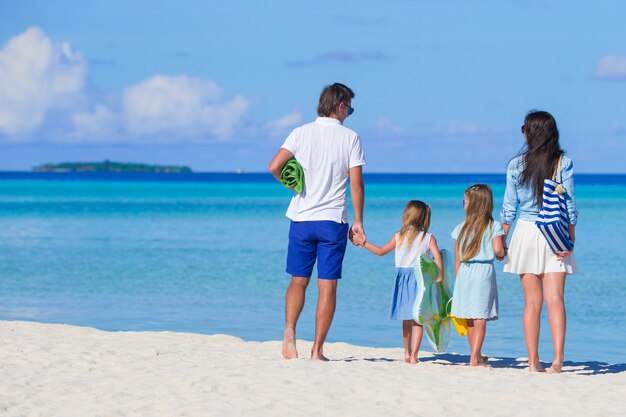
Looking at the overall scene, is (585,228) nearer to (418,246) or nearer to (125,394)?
(418,246)

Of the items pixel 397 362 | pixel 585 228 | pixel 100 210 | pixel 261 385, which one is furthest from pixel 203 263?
Result: pixel 100 210

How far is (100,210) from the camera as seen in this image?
48.9 m

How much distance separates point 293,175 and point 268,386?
5.41 feet

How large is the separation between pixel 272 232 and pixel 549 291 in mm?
24213

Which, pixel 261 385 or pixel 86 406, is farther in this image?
pixel 261 385

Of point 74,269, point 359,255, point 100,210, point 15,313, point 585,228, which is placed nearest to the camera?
point 15,313

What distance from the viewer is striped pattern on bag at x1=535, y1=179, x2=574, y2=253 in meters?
7.15

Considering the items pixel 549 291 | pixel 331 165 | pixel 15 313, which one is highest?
pixel 331 165

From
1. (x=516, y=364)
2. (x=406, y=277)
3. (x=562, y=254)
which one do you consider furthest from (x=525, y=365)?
(x=562, y=254)

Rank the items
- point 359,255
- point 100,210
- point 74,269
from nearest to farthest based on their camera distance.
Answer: point 74,269
point 359,255
point 100,210

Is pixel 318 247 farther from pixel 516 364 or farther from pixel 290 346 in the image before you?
pixel 516 364

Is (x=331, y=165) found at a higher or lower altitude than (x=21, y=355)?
higher

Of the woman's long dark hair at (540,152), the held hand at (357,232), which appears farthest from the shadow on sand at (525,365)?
the woman's long dark hair at (540,152)

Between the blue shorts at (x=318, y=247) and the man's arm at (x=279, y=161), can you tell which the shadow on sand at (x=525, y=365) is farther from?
the man's arm at (x=279, y=161)
